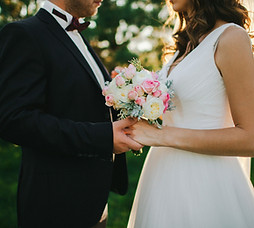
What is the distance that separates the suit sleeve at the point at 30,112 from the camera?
1905mm

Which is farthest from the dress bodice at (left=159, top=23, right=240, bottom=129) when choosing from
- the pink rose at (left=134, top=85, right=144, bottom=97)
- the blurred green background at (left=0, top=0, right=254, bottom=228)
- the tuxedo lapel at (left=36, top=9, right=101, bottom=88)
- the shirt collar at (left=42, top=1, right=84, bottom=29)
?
the blurred green background at (left=0, top=0, right=254, bottom=228)

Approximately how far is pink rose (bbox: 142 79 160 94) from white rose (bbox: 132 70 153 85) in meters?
0.05

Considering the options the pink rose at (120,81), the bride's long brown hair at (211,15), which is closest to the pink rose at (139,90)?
the pink rose at (120,81)

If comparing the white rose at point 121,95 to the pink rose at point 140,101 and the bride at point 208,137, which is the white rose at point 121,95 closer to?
the pink rose at point 140,101

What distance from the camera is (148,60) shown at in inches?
554

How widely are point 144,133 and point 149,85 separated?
44 cm

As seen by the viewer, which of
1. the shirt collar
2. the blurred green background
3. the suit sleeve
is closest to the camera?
the suit sleeve

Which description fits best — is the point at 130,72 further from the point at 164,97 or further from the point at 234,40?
the point at 234,40

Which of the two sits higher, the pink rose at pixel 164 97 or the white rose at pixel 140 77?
the white rose at pixel 140 77

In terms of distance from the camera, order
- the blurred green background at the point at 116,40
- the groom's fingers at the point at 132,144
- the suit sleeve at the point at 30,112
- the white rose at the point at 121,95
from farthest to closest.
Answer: the blurred green background at the point at 116,40 < the groom's fingers at the point at 132,144 < the white rose at the point at 121,95 < the suit sleeve at the point at 30,112

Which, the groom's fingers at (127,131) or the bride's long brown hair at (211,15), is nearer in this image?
the groom's fingers at (127,131)

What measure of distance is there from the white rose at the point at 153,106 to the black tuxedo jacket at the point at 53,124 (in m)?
0.31

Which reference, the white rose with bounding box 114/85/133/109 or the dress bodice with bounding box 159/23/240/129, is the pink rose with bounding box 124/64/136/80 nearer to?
the white rose with bounding box 114/85/133/109

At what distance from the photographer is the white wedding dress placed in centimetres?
214
